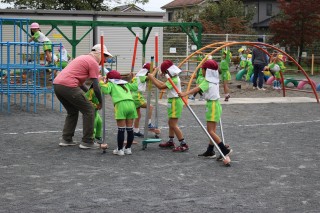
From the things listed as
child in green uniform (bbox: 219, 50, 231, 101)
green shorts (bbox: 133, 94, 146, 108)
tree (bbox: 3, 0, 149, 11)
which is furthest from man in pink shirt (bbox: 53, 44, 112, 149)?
tree (bbox: 3, 0, 149, 11)

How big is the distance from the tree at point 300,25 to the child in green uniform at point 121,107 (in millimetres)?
27858

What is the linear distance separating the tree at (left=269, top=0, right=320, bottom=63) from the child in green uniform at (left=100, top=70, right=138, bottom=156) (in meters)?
27.9

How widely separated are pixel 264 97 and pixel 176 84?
32.4 feet

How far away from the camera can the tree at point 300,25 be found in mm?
35438

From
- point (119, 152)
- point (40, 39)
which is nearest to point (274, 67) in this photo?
point (40, 39)

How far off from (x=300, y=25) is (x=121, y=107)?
28754mm

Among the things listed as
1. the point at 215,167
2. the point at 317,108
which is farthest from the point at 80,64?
the point at 317,108

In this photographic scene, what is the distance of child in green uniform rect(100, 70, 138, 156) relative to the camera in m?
9.08

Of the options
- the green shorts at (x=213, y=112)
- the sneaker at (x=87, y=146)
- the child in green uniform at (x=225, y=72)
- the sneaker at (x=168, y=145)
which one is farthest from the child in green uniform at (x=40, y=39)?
the green shorts at (x=213, y=112)

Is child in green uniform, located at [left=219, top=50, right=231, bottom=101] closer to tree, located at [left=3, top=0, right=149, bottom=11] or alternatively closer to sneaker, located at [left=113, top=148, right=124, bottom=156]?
sneaker, located at [left=113, top=148, right=124, bottom=156]

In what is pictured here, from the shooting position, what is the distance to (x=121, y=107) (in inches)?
357

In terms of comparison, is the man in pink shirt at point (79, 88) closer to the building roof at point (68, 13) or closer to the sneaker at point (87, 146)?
the sneaker at point (87, 146)

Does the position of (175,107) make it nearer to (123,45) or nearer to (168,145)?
(168,145)

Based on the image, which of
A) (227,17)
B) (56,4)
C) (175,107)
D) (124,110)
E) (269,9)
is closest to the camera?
(124,110)
